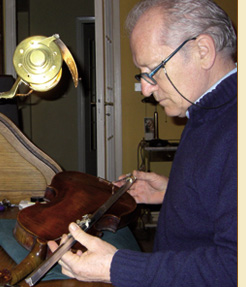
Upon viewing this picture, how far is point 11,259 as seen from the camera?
0.73 metres

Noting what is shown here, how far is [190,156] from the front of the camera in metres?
0.81

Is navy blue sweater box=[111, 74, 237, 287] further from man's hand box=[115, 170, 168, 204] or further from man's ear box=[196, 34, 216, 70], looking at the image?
man's hand box=[115, 170, 168, 204]

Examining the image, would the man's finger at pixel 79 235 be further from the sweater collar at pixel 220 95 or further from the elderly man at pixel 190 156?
the sweater collar at pixel 220 95

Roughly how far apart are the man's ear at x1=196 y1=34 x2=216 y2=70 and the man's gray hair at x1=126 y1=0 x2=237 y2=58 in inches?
0.4

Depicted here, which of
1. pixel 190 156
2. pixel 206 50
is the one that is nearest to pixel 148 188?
pixel 190 156

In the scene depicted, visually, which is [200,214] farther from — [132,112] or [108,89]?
[132,112]

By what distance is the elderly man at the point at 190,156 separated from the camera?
622 millimetres

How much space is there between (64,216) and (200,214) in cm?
29

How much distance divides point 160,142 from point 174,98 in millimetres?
2220


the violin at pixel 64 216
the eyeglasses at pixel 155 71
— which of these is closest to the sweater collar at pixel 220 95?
the eyeglasses at pixel 155 71

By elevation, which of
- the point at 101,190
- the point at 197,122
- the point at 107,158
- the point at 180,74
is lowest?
the point at 107,158

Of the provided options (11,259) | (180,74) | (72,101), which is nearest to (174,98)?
(180,74)

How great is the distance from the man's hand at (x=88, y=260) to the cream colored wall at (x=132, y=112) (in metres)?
3.09
